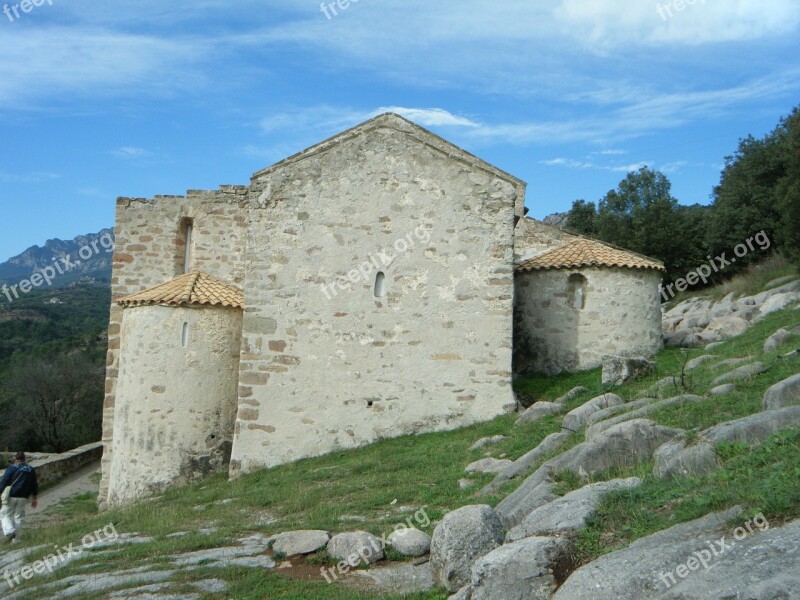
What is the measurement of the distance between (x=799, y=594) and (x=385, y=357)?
11402 mm

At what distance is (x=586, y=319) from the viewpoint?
18.0 metres

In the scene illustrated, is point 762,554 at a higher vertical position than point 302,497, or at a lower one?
higher

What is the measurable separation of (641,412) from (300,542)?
4.82 metres

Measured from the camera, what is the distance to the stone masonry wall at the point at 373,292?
1498 centimetres

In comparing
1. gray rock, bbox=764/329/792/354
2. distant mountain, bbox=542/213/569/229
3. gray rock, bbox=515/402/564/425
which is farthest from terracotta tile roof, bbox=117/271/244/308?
distant mountain, bbox=542/213/569/229

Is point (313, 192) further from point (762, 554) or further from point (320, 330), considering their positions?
point (762, 554)

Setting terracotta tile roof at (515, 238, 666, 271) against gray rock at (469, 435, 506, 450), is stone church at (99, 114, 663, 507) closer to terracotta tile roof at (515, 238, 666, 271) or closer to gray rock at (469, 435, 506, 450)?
gray rock at (469, 435, 506, 450)

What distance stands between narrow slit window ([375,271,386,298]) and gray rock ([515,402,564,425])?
3789 millimetres

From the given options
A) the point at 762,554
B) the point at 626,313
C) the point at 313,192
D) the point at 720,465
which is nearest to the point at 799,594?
the point at 762,554

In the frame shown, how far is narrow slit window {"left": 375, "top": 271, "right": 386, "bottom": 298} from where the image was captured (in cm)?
1530

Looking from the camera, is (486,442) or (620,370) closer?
(486,442)

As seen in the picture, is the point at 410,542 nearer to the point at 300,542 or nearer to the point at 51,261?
the point at 300,542

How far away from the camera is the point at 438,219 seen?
50.4 ft

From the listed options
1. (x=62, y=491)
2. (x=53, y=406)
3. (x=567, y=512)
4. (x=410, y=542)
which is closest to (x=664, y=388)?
(x=410, y=542)
